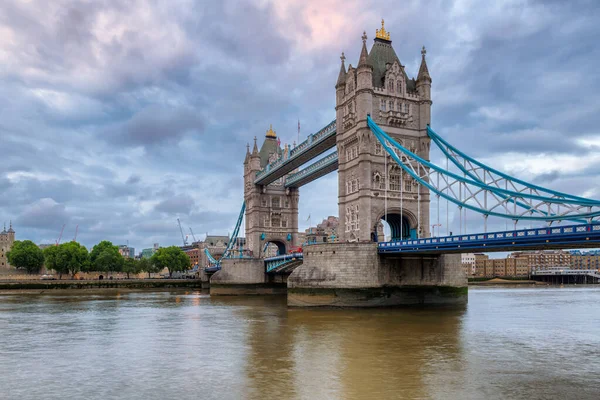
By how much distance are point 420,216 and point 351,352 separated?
23.8 metres

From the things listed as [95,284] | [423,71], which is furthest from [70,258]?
[423,71]

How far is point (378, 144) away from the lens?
1576 inches

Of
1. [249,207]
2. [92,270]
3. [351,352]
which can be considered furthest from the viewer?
[92,270]

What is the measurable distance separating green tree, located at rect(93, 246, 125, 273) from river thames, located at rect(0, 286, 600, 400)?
62641 mm

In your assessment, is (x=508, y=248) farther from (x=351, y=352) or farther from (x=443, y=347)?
(x=351, y=352)

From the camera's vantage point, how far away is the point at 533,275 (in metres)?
128

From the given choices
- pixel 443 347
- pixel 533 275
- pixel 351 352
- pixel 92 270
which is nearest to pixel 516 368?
pixel 443 347

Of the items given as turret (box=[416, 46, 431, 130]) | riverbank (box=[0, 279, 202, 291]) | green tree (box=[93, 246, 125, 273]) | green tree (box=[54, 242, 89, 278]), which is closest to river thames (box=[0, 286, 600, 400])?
turret (box=[416, 46, 431, 130])

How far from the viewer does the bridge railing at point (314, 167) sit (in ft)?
162

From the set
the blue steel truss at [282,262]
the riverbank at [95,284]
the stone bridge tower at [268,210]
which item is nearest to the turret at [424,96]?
the blue steel truss at [282,262]

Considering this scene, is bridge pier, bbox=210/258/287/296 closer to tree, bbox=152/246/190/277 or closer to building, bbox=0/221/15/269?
tree, bbox=152/246/190/277

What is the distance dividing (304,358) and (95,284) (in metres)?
62.0

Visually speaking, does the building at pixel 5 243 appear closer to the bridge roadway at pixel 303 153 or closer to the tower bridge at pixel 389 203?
the bridge roadway at pixel 303 153

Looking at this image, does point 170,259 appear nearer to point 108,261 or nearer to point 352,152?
point 108,261
